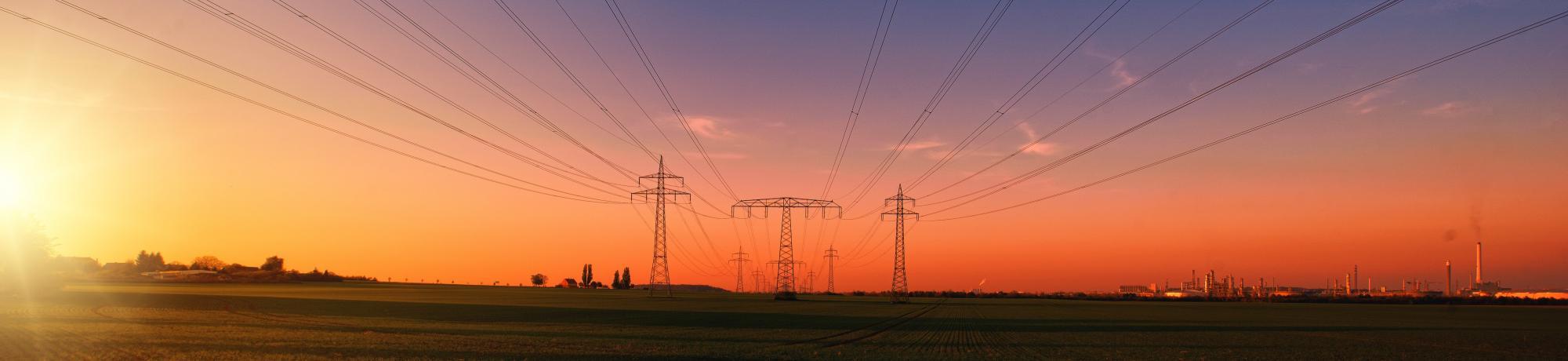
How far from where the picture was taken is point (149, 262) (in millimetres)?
165750

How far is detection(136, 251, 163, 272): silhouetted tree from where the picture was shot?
15482 cm

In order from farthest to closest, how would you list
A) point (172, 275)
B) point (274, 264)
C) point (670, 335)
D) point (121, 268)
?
point (274, 264), point (121, 268), point (172, 275), point (670, 335)

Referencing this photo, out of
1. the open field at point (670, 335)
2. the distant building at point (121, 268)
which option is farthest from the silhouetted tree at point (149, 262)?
the open field at point (670, 335)

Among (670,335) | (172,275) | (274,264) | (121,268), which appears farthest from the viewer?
(274,264)

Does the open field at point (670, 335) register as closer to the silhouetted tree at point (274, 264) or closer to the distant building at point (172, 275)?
the distant building at point (172, 275)

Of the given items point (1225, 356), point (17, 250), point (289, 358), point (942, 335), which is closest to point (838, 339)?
point (942, 335)

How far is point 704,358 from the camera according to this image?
23281 millimetres

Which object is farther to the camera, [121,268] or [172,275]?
[121,268]

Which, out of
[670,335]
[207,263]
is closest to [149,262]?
[207,263]

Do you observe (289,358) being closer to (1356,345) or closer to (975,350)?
(975,350)

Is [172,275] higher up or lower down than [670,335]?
lower down

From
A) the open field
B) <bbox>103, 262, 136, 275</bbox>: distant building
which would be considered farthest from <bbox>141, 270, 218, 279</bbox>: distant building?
the open field

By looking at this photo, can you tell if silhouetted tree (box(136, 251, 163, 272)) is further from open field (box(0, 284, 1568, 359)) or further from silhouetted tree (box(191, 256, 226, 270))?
open field (box(0, 284, 1568, 359))

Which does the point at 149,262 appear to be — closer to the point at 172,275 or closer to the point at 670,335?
the point at 172,275
